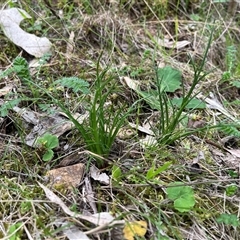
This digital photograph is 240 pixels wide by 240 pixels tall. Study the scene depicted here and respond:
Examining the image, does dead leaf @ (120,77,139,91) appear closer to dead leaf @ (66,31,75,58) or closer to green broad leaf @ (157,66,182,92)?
green broad leaf @ (157,66,182,92)

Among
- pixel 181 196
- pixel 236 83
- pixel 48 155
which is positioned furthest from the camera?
pixel 236 83

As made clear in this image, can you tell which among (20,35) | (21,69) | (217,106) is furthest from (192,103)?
(20,35)

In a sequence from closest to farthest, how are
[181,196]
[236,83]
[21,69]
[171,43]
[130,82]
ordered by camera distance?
[181,196]
[21,69]
[130,82]
[236,83]
[171,43]

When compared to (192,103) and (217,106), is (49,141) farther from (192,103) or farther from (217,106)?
(217,106)

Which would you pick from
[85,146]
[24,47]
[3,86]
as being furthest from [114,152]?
[24,47]

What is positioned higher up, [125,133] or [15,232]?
[15,232]

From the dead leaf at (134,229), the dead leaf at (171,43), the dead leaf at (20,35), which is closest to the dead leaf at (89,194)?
the dead leaf at (134,229)
